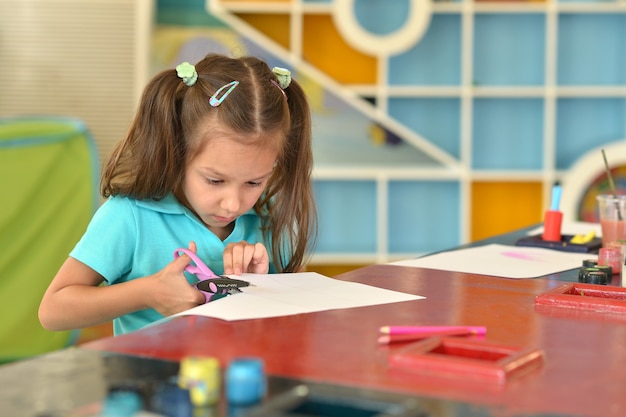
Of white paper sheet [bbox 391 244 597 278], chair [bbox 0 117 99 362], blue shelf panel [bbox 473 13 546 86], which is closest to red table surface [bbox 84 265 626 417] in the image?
white paper sheet [bbox 391 244 597 278]

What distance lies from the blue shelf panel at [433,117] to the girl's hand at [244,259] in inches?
110

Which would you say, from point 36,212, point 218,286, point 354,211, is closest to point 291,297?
point 218,286

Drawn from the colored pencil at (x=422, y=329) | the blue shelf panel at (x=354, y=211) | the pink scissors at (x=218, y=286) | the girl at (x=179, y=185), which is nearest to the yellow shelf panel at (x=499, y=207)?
the blue shelf panel at (x=354, y=211)

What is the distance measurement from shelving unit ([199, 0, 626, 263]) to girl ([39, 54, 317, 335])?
248cm

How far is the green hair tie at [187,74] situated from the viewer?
1642 millimetres

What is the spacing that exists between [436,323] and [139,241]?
643mm

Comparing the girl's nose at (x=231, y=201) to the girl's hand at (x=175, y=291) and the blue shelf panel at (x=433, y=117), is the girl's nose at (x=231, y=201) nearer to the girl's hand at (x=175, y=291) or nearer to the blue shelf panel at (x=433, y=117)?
the girl's hand at (x=175, y=291)

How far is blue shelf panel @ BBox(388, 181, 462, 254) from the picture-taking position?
4.28 m

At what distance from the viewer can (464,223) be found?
4168 mm

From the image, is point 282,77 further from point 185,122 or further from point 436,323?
A: point 436,323

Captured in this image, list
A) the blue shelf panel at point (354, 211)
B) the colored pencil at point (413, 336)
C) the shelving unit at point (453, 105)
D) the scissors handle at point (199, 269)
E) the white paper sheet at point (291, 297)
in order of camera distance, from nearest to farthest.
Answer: the colored pencil at point (413, 336) < the white paper sheet at point (291, 297) < the scissors handle at point (199, 269) < the shelving unit at point (453, 105) < the blue shelf panel at point (354, 211)

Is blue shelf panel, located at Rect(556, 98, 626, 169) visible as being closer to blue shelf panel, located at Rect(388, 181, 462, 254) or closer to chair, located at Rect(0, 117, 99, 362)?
blue shelf panel, located at Rect(388, 181, 462, 254)

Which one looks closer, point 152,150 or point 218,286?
point 218,286

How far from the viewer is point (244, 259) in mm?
1505
